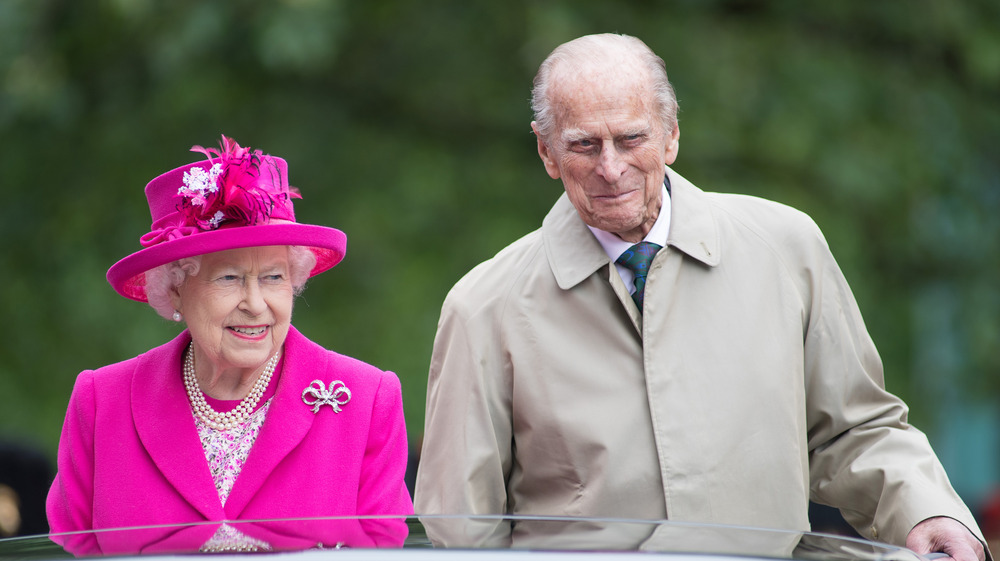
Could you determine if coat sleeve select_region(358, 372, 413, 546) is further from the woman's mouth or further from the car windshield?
the car windshield

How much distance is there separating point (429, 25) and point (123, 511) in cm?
492

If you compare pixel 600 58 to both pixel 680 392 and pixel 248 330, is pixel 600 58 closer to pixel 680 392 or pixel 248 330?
pixel 680 392

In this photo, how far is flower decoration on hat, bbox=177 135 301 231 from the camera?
285 centimetres

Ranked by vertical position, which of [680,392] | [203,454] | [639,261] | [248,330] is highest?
[248,330]

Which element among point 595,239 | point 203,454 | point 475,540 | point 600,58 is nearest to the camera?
point 475,540

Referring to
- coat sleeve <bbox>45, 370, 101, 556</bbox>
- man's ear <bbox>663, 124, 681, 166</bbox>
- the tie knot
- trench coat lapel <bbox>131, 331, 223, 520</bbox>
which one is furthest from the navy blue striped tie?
coat sleeve <bbox>45, 370, 101, 556</bbox>

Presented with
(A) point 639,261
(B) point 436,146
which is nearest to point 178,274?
(A) point 639,261

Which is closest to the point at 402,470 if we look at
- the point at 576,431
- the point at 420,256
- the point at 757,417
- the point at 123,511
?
the point at 576,431

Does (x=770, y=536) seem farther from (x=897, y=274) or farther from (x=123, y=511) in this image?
(x=897, y=274)

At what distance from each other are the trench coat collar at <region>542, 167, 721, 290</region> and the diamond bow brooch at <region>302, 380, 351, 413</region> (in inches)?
21.1

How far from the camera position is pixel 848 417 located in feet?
10.0

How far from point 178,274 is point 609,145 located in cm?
96

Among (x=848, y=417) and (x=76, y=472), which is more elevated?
(x=76, y=472)

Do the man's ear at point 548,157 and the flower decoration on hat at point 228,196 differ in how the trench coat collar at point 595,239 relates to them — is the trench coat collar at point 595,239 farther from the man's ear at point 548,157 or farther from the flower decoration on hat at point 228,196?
the flower decoration on hat at point 228,196
